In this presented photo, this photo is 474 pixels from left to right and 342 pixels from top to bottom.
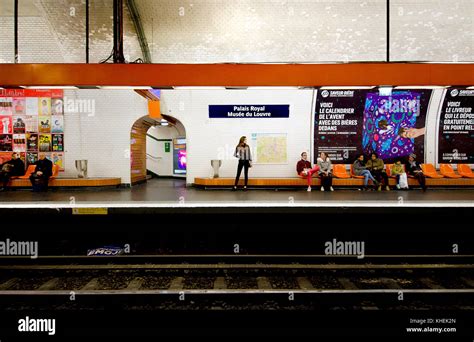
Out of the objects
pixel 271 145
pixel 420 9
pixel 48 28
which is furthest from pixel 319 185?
pixel 48 28

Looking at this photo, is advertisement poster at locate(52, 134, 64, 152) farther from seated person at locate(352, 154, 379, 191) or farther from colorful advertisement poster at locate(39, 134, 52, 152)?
seated person at locate(352, 154, 379, 191)

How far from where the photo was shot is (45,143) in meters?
11.2

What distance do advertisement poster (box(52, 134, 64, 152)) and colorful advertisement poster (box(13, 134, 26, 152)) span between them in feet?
3.13

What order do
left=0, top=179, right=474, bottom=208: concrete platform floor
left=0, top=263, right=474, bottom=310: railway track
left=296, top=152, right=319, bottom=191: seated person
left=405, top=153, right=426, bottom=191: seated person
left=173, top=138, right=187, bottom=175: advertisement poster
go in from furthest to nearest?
1. left=173, top=138, right=187, bottom=175: advertisement poster
2. left=296, top=152, right=319, bottom=191: seated person
3. left=405, top=153, right=426, bottom=191: seated person
4. left=0, top=179, right=474, bottom=208: concrete platform floor
5. left=0, top=263, right=474, bottom=310: railway track

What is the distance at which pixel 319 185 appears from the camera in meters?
10.8

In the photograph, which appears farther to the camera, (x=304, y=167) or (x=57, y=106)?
(x=57, y=106)

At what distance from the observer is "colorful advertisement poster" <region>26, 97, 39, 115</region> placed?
11.2 metres

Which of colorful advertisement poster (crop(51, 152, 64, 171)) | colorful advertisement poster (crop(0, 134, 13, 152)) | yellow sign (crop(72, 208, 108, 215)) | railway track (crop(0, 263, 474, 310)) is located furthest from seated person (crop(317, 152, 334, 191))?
colorful advertisement poster (crop(0, 134, 13, 152))

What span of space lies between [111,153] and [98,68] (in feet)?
19.7

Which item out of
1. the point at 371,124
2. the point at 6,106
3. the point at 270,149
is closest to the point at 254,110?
the point at 270,149

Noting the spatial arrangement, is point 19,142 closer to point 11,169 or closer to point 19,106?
point 19,106

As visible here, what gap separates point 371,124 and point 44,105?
412 inches

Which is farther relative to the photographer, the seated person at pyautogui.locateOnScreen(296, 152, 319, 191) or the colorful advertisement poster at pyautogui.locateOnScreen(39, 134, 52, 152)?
the colorful advertisement poster at pyautogui.locateOnScreen(39, 134, 52, 152)

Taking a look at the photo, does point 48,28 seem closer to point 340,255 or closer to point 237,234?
point 237,234
